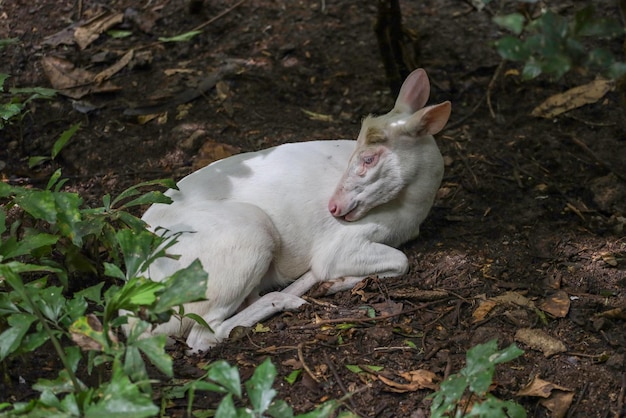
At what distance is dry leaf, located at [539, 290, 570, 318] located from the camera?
4.55 metres

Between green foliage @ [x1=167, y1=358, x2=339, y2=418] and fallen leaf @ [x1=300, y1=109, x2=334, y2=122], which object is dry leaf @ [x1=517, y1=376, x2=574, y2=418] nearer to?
green foliage @ [x1=167, y1=358, x2=339, y2=418]

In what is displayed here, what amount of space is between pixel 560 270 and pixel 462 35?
3.16 meters

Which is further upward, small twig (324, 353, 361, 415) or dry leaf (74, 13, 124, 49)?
dry leaf (74, 13, 124, 49)

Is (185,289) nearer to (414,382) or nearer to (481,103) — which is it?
(414,382)

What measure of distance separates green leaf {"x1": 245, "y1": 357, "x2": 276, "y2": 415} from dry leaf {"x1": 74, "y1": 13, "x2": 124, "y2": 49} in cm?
496

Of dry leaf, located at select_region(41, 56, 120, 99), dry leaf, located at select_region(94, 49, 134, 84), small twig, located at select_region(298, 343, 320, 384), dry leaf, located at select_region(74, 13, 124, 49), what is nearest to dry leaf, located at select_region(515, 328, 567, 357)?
small twig, located at select_region(298, 343, 320, 384)

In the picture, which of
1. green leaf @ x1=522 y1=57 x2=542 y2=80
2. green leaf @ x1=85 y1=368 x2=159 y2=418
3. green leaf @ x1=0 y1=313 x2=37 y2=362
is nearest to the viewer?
green leaf @ x1=85 y1=368 x2=159 y2=418

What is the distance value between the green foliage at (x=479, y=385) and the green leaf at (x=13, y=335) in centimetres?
171

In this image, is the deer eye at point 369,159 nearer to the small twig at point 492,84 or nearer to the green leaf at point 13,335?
the small twig at point 492,84

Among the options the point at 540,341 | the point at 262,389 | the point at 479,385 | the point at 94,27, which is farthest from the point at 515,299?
the point at 94,27

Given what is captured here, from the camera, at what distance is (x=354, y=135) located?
6430 millimetres

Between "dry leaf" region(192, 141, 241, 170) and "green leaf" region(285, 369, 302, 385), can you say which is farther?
"dry leaf" region(192, 141, 241, 170)

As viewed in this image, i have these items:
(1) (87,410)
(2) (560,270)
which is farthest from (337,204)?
(1) (87,410)

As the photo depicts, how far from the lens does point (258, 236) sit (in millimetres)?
4801
